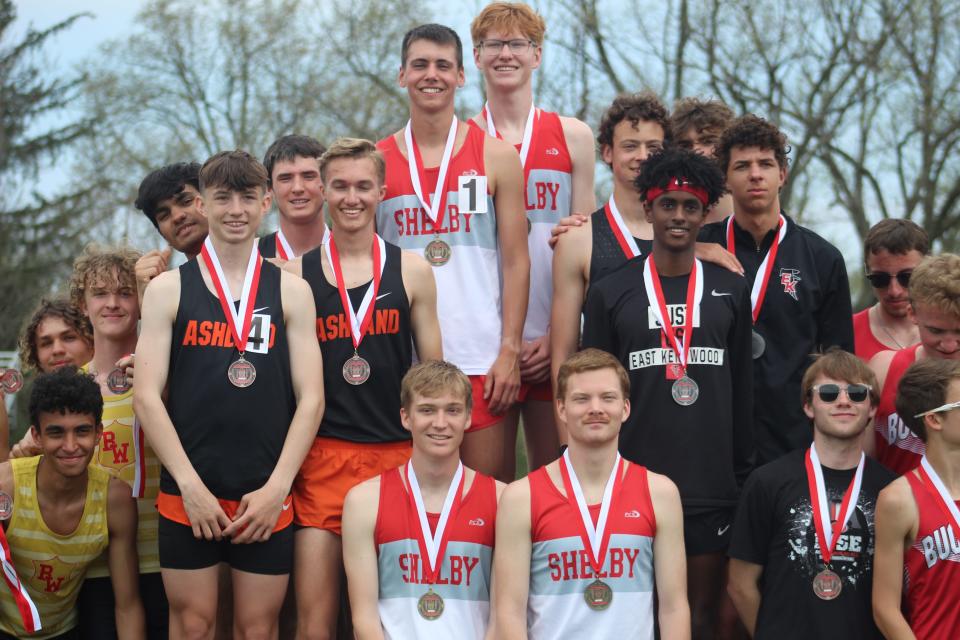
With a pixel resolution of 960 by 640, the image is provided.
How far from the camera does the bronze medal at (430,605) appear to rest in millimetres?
4996

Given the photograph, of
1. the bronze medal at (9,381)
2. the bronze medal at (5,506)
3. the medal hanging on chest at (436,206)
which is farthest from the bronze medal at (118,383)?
the medal hanging on chest at (436,206)

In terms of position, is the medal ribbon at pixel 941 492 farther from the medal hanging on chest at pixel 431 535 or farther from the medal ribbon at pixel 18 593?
the medal ribbon at pixel 18 593

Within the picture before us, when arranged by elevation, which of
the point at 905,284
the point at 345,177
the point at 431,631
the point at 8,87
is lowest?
the point at 431,631

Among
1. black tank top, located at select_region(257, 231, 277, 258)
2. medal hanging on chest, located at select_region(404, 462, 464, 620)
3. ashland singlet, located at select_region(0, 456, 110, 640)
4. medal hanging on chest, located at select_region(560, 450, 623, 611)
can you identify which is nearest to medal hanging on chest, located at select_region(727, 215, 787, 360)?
medal hanging on chest, located at select_region(560, 450, 623, 611)

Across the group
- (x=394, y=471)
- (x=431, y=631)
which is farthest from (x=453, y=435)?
(x=431, y=631)

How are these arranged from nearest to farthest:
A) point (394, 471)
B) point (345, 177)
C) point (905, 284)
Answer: point (394, 471)
point (345, 177)
point (905, 284)

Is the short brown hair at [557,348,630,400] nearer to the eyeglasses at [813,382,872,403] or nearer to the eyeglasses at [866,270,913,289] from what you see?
the eyeglasses at [813,382,872,403]

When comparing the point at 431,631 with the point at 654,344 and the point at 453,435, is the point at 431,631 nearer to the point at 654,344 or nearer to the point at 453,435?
the point at 453,435

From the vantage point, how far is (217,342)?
5102 millimetres

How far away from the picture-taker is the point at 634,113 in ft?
20.8

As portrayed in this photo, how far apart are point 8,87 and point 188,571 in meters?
24.1

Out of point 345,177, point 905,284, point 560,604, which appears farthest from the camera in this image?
point 905,284

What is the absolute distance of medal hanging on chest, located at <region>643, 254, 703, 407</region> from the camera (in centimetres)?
521

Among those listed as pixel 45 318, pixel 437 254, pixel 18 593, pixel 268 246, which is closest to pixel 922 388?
pixel 437 254
